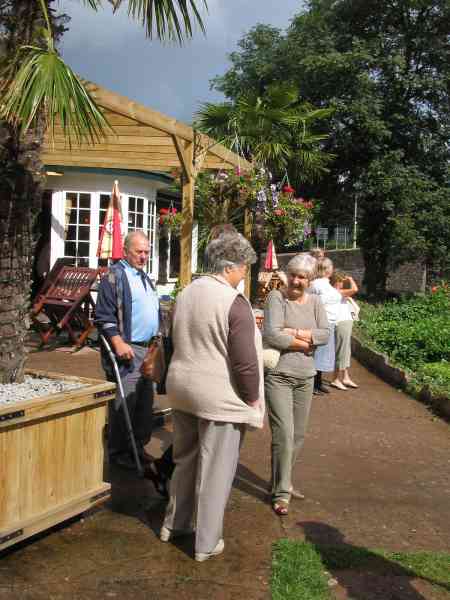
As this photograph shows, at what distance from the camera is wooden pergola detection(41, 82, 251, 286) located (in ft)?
23.7

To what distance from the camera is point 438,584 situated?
11.9 ft

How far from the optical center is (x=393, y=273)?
30.6 m

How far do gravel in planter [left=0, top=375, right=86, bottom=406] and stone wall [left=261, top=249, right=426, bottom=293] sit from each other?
2649cm

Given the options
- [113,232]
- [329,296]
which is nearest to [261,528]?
[329,296]

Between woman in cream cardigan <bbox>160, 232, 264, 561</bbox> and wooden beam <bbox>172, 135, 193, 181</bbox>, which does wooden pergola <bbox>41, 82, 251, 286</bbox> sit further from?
woman in cream cardigan <bbox>160, 232, 264, 561</bbox>

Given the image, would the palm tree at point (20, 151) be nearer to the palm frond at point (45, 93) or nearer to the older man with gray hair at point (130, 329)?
the palm frond at point (45, 93)

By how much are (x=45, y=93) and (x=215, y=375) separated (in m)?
1.89

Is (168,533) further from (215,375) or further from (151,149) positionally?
(151,149)

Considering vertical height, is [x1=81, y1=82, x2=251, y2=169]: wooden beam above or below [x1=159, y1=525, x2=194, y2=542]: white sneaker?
above

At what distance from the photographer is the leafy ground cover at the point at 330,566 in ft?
11.5

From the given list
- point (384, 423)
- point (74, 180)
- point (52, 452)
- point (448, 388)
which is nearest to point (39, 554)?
point (52, 452)

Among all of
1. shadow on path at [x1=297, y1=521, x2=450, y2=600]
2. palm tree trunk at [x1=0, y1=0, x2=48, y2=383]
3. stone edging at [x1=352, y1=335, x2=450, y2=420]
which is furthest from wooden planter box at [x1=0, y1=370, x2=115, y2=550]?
stone edging at [x1=352, y1=335, x2=450, y2=420]

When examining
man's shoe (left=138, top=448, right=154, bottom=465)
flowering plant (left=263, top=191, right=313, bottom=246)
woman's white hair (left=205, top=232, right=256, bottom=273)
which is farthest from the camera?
flowering plant (left=263, top=191, right=313, bottom=246)

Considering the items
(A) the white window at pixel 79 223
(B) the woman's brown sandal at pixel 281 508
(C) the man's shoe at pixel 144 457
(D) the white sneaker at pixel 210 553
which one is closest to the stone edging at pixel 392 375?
(B) the woman's brown sandal at pixel 281 508
